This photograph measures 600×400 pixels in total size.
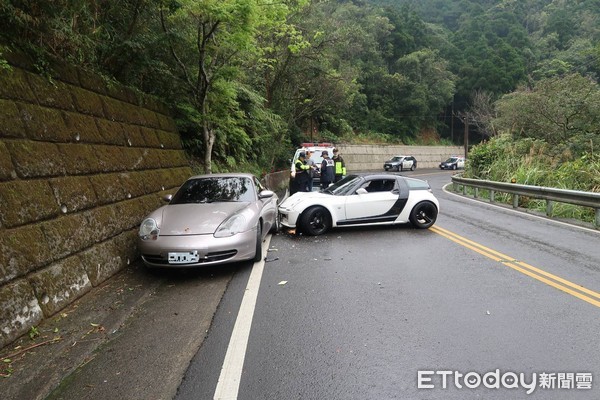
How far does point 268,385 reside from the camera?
2.81 metres

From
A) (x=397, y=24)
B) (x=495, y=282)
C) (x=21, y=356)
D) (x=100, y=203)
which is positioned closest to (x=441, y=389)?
(x=495, y=282)

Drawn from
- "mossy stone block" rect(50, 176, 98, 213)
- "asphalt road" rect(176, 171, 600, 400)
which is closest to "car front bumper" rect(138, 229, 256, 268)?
"asphalt road" rect(176, 171, 600, 400)

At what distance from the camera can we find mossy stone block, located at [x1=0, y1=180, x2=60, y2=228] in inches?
156

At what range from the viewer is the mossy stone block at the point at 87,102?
19.8ft

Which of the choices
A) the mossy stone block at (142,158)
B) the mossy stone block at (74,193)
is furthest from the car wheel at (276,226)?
the mossy stone block at (74,193)

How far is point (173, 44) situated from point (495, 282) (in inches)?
378

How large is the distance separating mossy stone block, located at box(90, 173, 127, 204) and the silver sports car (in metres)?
0.77

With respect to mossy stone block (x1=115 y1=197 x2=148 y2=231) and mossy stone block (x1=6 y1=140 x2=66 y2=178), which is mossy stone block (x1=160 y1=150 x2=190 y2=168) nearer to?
mossy stone block (x1=115 y1=197 x2=148 y2=231)

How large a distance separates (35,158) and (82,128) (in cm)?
141

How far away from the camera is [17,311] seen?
362cm

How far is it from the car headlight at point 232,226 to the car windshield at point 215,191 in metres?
0.96

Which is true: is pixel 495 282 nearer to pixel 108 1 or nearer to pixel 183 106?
pixel 108 1

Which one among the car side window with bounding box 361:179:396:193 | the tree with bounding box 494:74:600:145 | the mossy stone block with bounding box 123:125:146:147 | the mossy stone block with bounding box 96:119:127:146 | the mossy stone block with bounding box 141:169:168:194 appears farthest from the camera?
the tree with bounding box 494:74:600:145

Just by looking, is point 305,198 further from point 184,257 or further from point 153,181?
point 184,257
